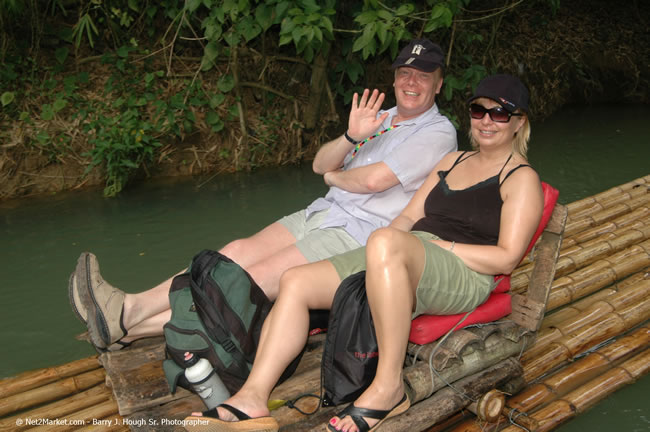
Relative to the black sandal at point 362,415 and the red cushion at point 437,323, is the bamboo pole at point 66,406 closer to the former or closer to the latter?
the black sandal at point 362,415

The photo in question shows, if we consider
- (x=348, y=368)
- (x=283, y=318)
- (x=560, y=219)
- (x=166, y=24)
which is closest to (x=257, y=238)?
(x=283, y=318)

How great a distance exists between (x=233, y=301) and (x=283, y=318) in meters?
0.27

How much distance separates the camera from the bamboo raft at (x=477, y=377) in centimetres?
222

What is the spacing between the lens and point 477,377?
237 cm

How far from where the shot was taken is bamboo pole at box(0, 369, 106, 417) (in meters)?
2.59

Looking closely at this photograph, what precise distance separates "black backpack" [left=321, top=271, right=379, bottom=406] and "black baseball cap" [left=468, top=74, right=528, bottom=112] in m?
0.96

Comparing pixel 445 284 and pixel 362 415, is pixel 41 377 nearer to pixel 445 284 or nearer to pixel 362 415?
pixel 362 415

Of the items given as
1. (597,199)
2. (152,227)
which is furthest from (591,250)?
(152,227)

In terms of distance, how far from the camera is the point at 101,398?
8.58ft

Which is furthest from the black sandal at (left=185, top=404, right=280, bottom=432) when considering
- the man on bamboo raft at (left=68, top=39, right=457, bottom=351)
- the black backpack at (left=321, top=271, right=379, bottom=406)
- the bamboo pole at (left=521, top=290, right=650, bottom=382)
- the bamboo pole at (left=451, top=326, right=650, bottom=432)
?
the bamboo pole at (left=521, top=290, right=650, bottom=382)

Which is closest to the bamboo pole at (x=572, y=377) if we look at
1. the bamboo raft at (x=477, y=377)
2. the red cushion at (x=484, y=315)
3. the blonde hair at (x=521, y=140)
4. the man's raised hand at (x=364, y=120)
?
the bamboo raft at (x=477, y=377)

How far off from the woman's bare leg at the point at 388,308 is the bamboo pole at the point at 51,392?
1.44m

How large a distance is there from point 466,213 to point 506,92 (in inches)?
20.6

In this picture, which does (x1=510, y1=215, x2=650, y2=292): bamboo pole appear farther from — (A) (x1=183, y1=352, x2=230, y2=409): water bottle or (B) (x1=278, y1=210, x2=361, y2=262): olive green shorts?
(A) (x1=183, y1=352, x2=230, y2=409): water bottle
